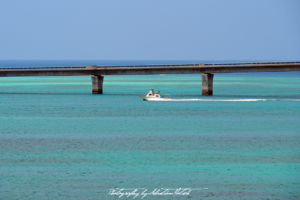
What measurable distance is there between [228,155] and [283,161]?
481 cm

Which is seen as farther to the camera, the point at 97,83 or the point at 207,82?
the point at 97,83

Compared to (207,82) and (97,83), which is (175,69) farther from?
(97,83)

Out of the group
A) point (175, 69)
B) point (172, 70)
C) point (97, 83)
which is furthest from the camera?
point (97, 83)

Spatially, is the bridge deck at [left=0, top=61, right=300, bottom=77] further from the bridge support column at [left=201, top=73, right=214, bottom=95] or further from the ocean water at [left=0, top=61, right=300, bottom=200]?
the ocean water at [left=0, top=61, right=300, bottom=200]

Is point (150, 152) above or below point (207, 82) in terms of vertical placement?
below

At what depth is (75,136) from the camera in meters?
58.1

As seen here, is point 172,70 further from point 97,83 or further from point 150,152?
point 150,152

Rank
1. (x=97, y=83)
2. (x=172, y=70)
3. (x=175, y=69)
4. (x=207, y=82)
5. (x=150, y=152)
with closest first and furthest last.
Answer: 1. (x=150, y=152)
2. (x=175, y=69)
3. (x=172, y=70)
4. (x=207, y=82)
5. (x=97, y=83)

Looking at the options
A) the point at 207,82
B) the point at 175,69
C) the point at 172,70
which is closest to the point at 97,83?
the point at 172,70

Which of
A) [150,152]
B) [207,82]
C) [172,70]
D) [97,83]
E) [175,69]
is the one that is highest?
[175,69]

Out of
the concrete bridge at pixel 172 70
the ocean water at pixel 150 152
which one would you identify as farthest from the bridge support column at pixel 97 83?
the ocean water at pixel 150 152

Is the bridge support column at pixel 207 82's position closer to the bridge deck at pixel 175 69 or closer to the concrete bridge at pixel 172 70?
the concrete bridge at pixel 172 70

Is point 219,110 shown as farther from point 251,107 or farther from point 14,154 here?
point 14,154

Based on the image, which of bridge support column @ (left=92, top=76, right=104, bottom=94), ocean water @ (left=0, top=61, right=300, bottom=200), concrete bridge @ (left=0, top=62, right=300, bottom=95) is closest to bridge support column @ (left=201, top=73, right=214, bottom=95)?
concrete bridge @ (left=0, top=62, right=300, bottom=95)
